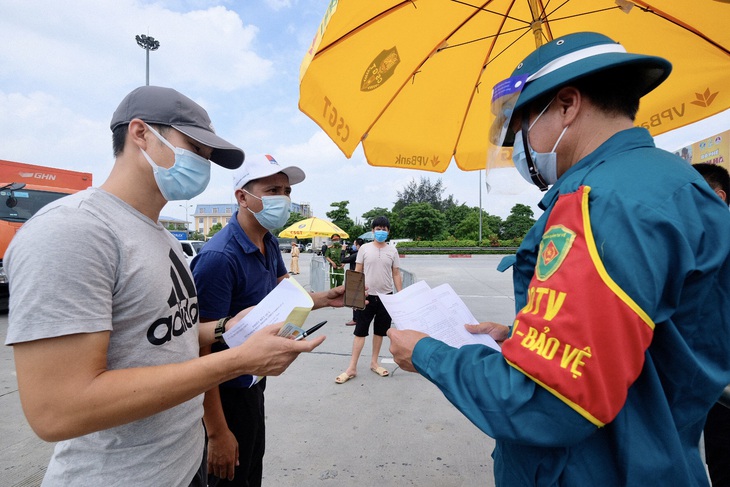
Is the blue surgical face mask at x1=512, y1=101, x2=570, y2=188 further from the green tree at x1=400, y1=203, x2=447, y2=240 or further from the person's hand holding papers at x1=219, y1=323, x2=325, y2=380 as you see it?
the green tree at x1=400, y1=203, x2=447, y2=240

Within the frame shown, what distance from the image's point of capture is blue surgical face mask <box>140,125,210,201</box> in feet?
4.33

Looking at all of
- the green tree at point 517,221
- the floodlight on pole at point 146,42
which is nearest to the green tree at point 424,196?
the green tree at point 517,221

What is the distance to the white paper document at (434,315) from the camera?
1.34 meters

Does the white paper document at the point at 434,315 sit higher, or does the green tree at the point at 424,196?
the green tree at the point at 424,196

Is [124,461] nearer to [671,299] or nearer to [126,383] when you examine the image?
[126,383]

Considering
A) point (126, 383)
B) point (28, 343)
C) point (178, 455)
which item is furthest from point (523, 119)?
point (178, 455)

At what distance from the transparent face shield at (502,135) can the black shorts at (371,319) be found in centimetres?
297

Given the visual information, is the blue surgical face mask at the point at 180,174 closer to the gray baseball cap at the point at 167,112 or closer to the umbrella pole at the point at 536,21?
the gray baseball cap at the point at 167,112

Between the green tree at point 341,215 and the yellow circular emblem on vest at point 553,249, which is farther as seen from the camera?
the green tree at point 341,215

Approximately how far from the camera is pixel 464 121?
3.13 metres

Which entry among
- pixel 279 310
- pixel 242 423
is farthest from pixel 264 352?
pixel 242 423

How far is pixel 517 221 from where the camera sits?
48.1 m

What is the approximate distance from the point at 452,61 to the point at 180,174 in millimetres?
2255

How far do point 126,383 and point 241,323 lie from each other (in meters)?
0.52
